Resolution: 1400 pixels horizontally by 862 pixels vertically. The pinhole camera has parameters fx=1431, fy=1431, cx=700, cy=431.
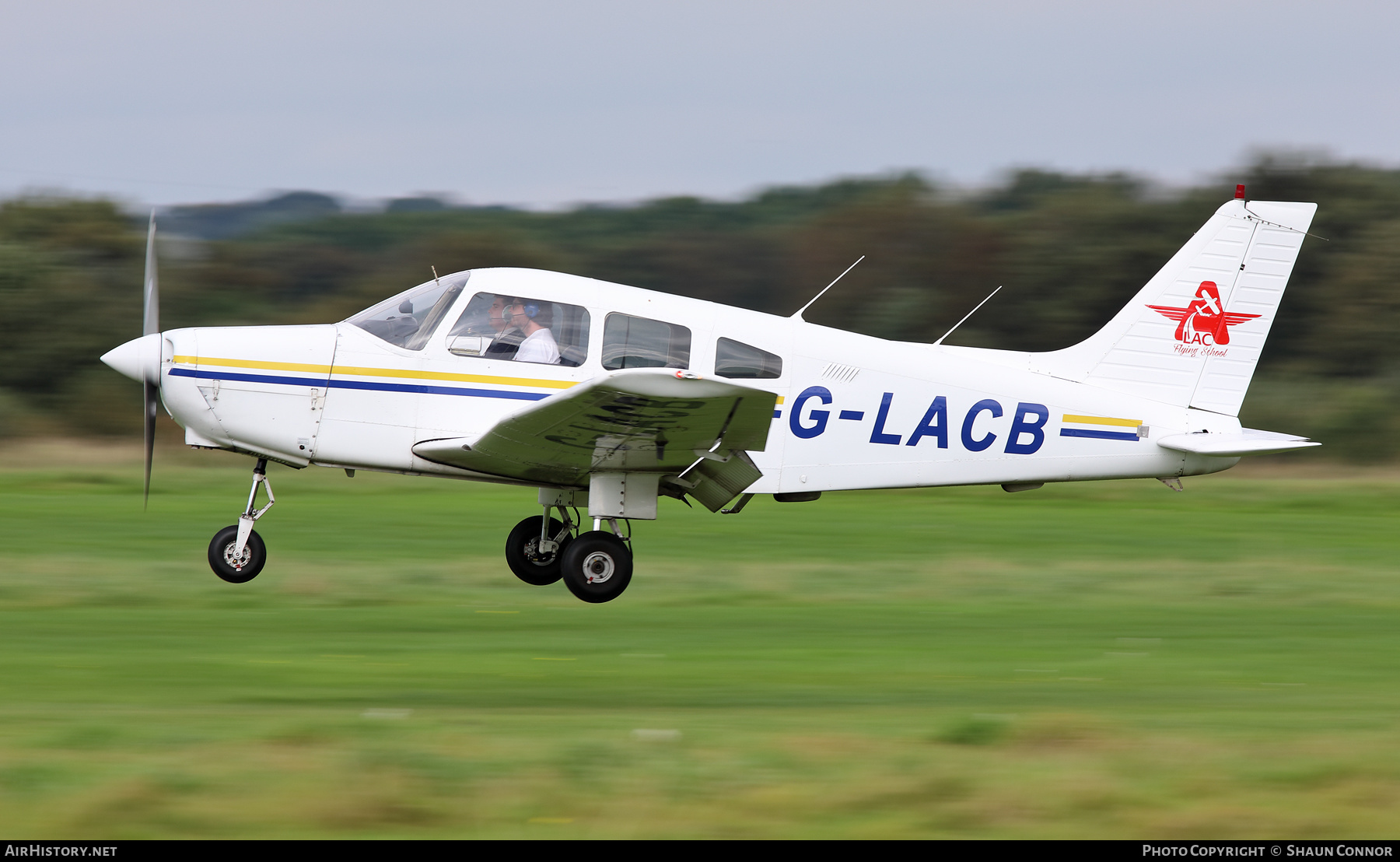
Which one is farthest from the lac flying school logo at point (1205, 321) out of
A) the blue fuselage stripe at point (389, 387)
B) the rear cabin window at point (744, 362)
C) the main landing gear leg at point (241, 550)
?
the main landing gear leg at point (241, 550)

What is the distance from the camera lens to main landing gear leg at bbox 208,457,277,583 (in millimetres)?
9125

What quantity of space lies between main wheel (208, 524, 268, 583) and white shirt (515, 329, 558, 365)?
2.07m

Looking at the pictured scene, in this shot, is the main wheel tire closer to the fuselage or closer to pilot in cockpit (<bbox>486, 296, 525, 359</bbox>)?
the fuselage

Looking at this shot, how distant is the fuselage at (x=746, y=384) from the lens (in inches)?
352

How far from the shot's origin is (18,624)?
870 cm

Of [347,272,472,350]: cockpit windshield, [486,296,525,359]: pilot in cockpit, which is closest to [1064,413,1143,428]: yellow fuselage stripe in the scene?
[486,296,525,359]: pilot in cockpit

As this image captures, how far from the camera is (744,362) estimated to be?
9.23 metres

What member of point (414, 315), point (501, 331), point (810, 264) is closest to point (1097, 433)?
point (501, 331)

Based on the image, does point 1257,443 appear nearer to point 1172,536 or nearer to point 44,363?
point 1172,536

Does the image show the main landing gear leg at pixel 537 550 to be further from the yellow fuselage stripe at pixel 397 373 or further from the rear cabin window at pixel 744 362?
the rear cabin window at pixel 744 362

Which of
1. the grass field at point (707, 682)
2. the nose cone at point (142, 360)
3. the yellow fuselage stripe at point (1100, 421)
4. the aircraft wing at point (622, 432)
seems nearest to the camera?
the grass field at point (707, 682)

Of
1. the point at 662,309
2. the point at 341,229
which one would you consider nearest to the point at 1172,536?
the point at 662,309

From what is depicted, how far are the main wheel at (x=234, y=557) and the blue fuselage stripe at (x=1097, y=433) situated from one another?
17.7ft

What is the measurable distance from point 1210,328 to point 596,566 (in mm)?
4633
